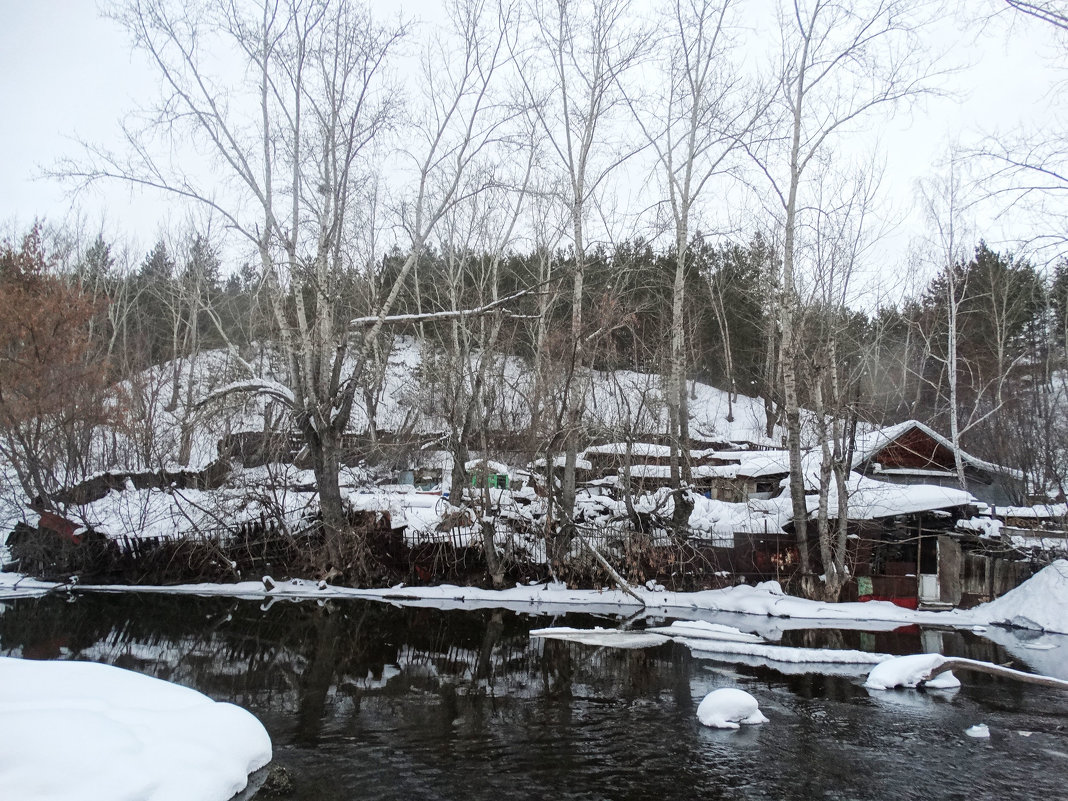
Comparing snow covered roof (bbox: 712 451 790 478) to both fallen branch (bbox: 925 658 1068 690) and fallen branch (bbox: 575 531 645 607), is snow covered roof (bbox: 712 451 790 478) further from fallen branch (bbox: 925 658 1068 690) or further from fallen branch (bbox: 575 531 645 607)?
fallen branch (bbox: 925 658 1068 690)

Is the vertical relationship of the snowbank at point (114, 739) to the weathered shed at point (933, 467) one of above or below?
below

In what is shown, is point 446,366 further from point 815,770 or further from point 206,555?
point 815,770

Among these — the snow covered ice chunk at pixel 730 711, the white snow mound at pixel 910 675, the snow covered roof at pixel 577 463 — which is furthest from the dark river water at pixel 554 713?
the snow covered roof at pixel 577 463

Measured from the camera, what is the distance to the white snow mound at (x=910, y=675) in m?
11.9

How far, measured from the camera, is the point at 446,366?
71.6 feet

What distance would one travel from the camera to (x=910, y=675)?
12.0 meters

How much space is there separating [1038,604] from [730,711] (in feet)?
40.5

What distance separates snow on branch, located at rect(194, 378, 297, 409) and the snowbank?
12403mm

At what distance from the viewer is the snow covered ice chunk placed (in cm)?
971

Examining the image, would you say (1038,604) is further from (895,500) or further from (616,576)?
(616,576)

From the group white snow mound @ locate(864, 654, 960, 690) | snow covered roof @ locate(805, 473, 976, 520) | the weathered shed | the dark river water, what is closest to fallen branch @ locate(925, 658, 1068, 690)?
white snow mound @ locate(864, 654, 960, 690)

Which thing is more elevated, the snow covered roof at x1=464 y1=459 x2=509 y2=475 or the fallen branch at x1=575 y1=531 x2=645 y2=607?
the snow covered roof at x1=464 y1=459 x2=509 y2=475

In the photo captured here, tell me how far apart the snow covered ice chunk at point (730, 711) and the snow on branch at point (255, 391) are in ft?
45.1

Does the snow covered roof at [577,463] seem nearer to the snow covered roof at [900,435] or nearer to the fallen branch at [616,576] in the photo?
the fallen branch at [616,576]
